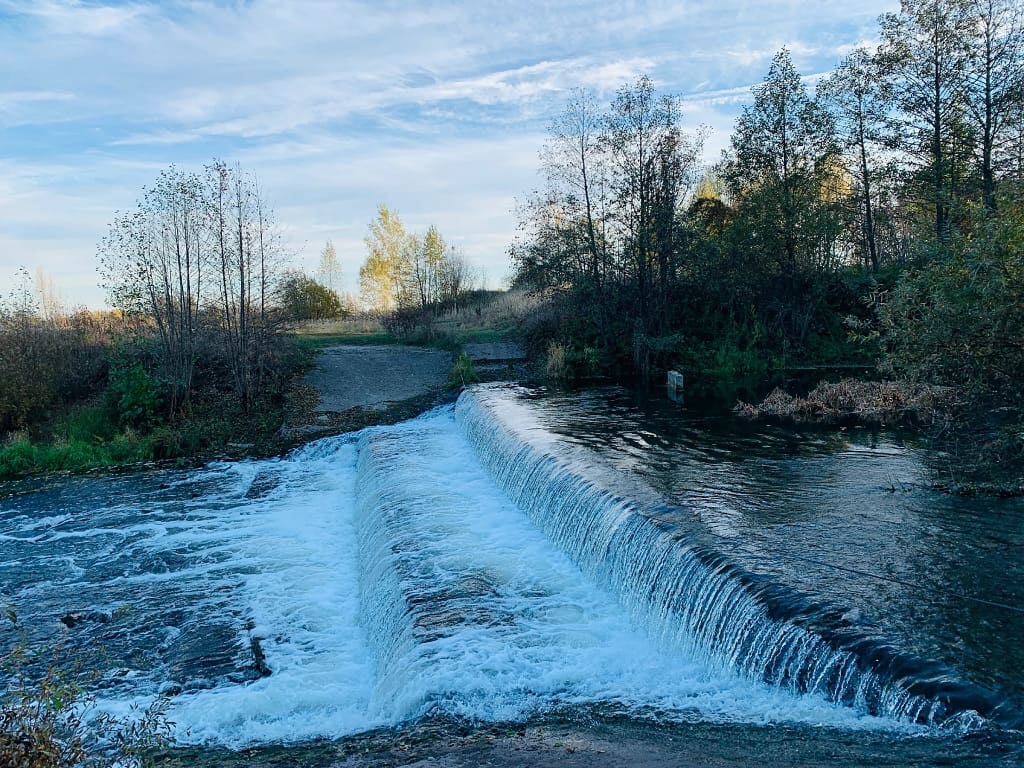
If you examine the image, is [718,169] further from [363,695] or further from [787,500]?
[363,695]

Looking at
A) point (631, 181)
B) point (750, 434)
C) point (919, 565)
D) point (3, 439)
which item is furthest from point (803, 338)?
point (3, 439)

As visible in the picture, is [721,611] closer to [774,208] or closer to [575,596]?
[575,596]

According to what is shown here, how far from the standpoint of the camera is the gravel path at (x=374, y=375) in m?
21.0

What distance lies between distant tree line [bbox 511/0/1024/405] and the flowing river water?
1113cm

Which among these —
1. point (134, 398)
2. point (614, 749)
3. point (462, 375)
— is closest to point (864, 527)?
point (614, 749)

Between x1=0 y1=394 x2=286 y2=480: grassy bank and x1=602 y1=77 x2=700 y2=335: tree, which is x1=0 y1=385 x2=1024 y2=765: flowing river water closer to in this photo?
x1=0 y1=394 x2=286 y2=480: grassy bank

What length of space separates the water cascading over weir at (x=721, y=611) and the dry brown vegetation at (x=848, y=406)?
587 cm

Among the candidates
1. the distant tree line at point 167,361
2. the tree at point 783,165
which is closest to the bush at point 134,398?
the distant tree line at point 167,361

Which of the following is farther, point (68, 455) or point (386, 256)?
point (386, 256)

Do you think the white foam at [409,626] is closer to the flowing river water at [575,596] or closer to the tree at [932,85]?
the flowing river water at [575,596]

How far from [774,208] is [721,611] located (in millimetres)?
20158

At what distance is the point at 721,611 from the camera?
6.23 metres

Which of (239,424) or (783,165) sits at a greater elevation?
(783,165)

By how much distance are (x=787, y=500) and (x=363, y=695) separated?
5.40 meters
